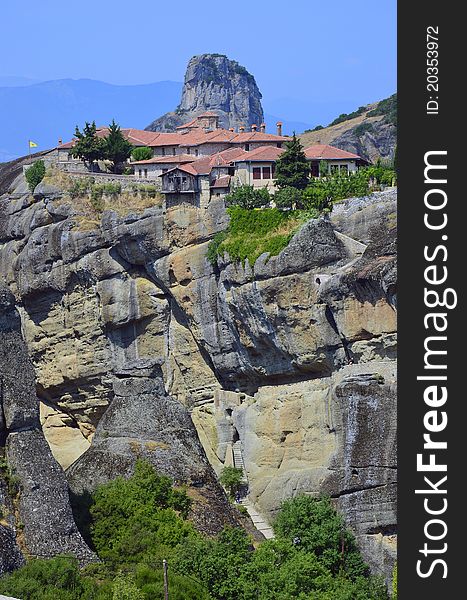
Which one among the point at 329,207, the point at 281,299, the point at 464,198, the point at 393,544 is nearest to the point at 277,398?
the point at 281,299

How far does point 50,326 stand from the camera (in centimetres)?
6088

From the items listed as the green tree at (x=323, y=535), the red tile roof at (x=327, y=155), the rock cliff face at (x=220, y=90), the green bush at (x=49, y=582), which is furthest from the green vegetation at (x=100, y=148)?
the rock cliff face at (x=220, y=90)

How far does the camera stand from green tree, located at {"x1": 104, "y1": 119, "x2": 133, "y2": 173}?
Result: 65.5 m

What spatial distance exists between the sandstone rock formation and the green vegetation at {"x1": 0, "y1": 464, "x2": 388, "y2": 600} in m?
1.08

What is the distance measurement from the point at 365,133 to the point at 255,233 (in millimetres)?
42056

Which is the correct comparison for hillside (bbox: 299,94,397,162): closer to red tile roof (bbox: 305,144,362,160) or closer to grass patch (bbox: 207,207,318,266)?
red tile roof (bbox: 305,144,362,160)

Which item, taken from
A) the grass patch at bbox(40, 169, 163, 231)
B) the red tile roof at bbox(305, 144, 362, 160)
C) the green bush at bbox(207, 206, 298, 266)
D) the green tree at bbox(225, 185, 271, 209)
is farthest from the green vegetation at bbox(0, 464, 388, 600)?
the red tile roof at bbox(305, 144, 362, 160)

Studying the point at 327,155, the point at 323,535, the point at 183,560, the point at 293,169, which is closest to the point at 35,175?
the point at 293,169

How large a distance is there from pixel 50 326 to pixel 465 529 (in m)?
41.2

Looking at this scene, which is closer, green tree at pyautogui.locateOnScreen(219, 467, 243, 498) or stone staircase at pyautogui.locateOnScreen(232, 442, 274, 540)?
stone staircase at pyautogui.locateOnScreen(232, 442, 274, 540)

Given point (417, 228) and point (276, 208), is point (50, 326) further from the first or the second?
point (417, 228)

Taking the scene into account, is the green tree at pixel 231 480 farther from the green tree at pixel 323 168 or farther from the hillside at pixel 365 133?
the hillside at pixel 365 133

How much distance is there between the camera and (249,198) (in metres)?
55.4

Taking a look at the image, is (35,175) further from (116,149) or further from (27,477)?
(27,477)
